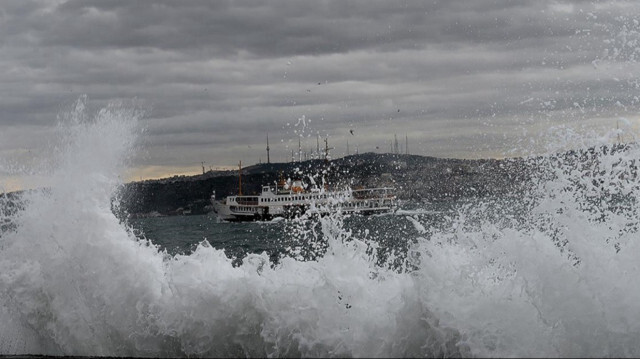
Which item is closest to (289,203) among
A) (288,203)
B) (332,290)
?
(288,203)

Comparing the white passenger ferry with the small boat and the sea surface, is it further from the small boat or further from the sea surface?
the sea surface

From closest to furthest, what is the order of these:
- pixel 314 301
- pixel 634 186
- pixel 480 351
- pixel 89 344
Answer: pixel 480 351, pixel 314 301, pixel 89 344, pixel 634 186

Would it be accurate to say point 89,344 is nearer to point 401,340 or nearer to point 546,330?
point 401,340

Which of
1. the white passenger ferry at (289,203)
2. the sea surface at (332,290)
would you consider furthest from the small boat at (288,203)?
the sea surface at (332,290)

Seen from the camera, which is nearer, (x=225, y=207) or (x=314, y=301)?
(x=314, y=301)

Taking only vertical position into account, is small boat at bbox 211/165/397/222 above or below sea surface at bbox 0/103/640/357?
below

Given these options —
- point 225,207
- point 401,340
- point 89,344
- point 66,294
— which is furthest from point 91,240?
point 225,207

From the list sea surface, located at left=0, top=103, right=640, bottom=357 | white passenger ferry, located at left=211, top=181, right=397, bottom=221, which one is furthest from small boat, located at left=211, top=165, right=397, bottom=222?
sea surface, located at left=0, top=103, right=640, bottom=357

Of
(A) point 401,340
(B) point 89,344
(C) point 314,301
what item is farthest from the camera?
(B) point 89,344

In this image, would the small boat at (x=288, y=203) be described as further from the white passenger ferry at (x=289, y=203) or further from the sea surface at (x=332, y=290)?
the sea surface at (x=332, y=290)
